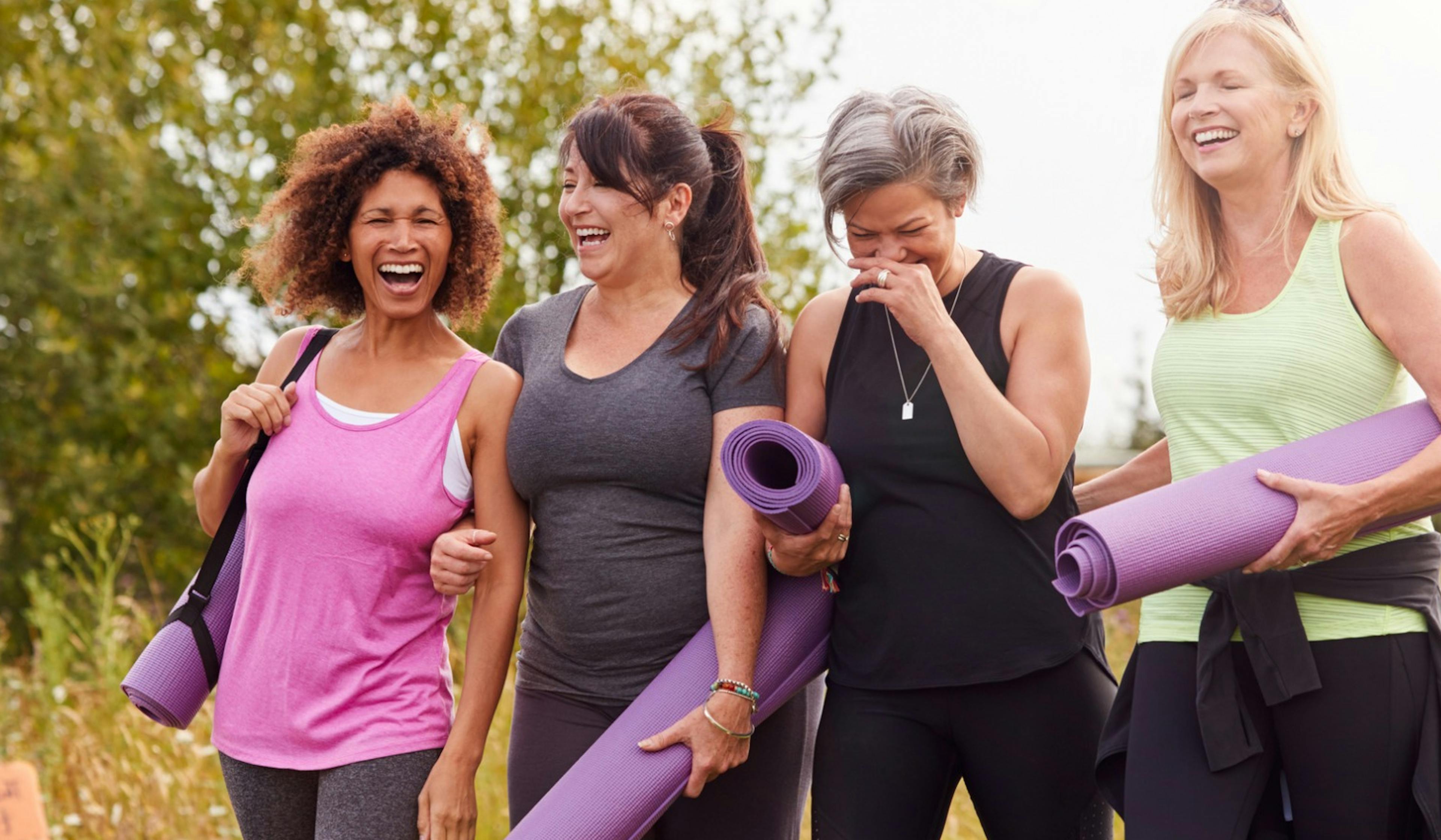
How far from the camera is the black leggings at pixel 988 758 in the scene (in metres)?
2.40

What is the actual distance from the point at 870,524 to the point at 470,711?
32.5 inches

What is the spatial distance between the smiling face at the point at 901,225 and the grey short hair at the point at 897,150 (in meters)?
0.01

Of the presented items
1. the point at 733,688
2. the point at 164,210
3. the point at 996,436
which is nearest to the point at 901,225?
the point at 996,436

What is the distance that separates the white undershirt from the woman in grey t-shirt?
0.31 feet

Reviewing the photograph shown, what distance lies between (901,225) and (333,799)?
147 cm

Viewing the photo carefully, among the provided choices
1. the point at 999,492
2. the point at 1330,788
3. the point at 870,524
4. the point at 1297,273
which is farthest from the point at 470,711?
the point at 1297,273

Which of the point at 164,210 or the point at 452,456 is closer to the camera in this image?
the point at 452,456

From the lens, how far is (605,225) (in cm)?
270

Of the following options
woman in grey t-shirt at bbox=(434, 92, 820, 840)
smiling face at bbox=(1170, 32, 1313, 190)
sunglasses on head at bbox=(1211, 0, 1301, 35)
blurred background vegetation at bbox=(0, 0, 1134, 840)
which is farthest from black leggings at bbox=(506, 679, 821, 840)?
blurred background vegetation at bbox=(0, 0, 1134, 840)

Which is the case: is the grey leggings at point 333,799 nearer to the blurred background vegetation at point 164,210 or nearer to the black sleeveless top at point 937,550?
the black sleeveless top at point 937,550

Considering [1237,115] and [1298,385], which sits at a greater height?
[1237,115]

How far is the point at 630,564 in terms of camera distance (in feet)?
8.58

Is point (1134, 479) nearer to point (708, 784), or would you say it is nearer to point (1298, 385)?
point (1298, 385)

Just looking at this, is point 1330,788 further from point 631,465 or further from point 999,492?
point 631,465
